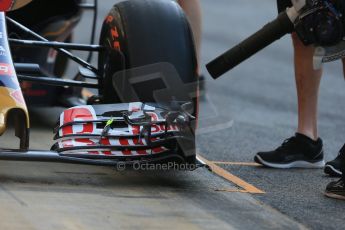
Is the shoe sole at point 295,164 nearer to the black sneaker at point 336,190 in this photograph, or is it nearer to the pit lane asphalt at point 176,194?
the pit lane asphalt at point 176,194

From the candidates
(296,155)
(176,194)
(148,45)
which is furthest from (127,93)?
(296,155)

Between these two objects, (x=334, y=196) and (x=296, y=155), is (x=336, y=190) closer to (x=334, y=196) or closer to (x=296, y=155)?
(x=334, y=196)

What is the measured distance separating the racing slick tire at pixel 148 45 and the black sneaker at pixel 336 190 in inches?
28.1

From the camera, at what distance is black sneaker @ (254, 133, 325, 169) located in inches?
207

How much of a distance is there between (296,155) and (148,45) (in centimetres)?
106

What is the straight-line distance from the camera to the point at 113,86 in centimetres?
501

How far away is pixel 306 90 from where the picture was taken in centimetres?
537

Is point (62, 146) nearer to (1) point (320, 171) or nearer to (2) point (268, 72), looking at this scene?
(1) point (320, 171)

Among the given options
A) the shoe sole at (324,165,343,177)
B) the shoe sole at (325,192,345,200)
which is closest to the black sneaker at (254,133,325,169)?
the shoe sole at (324,165,343,177)

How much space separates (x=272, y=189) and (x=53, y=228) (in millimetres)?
1332

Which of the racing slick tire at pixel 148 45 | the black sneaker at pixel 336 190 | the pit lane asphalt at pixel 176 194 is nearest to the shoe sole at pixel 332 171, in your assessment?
the pit lane asphalt at pixel 176 194

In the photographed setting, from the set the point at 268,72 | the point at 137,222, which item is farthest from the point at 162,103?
the point at 268,72

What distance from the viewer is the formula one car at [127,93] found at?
441cm

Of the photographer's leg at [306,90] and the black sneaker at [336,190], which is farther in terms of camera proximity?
the photographer's leg at [306,90]
